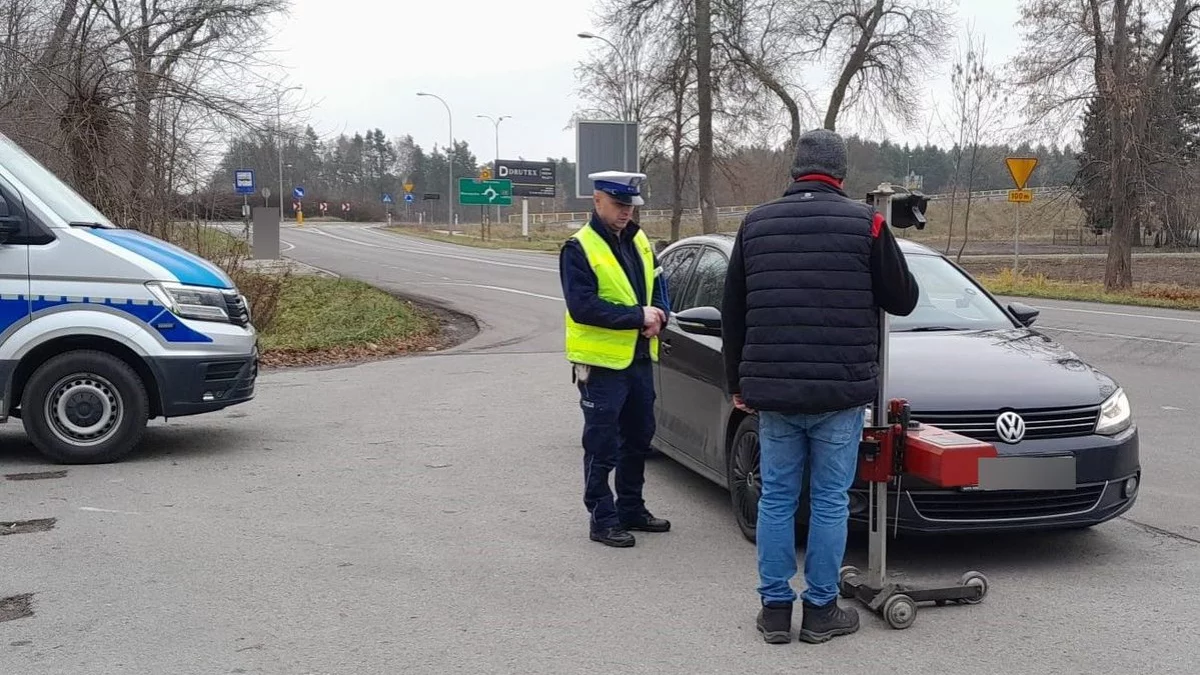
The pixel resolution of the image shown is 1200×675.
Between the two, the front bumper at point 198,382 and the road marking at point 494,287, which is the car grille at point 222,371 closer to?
the front bumper at point 198,382

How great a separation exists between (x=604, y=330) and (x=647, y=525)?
3.67 ft

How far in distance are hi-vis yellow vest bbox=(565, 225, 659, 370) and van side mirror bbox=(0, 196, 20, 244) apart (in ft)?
12.9

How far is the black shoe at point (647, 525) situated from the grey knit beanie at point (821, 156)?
7.34ft

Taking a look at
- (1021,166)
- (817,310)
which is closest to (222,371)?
(817,310)

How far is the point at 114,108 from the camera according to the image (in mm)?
14984

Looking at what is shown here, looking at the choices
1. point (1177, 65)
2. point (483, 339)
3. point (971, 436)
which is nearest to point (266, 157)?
point (483, 339)

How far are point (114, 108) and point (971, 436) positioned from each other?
43.8 ft

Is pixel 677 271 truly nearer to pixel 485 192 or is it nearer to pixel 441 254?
pixel 441 254

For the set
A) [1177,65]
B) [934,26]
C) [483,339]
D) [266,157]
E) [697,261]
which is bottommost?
[483,339]

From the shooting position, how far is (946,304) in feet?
21.9

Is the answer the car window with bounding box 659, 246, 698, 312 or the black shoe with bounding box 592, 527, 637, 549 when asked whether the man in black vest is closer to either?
the black shoe with bounding box 592, 527, 637, 549

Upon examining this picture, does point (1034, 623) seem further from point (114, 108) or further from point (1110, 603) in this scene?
point (114, 108)

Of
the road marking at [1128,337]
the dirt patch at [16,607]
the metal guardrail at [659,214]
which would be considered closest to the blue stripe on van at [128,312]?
the dirt patch at [16,607]

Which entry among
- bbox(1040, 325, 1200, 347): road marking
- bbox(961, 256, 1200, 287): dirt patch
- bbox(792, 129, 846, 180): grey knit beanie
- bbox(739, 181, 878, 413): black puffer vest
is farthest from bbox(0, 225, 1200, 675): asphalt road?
bbox(961, 256, 1200, 287): dirt patch
